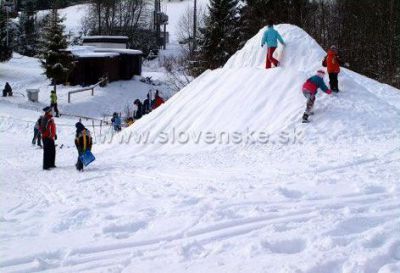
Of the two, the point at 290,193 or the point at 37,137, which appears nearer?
the point at 290,193

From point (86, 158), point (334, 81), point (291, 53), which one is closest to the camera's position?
point (86, 158)

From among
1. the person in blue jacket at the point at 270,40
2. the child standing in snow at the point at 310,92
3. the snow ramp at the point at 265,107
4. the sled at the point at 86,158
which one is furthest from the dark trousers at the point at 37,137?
the child standing in snow at the point at 310,92

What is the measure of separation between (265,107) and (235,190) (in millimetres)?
5925

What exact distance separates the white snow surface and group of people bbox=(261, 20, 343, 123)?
347 millimetres

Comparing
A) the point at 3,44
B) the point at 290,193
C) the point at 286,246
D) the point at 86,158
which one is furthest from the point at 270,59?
the point at 3,44

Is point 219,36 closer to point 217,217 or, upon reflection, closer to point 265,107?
point 265,107

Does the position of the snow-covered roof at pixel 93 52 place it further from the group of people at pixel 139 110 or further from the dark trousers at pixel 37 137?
the dark trousers at pixel 37 137

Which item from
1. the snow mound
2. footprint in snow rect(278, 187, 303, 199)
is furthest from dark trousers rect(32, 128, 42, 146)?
footprint in snow rect(278, 187, 303, 199)

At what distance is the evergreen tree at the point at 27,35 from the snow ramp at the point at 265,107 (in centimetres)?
4213

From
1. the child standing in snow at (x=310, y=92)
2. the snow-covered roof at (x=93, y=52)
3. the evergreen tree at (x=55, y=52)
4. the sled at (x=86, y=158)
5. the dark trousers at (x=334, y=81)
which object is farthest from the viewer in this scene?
the snow-covered roof at (x=93, y=52)

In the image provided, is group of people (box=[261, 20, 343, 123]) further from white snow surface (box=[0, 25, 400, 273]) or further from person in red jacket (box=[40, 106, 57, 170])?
person in red jacket (box=[40, 106, 57, 170])

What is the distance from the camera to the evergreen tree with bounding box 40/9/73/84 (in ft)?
103

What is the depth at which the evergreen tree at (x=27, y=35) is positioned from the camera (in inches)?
2061

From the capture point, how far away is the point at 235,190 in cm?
704
